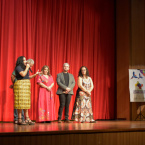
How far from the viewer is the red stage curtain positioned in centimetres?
731

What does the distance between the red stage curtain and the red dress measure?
1128mm

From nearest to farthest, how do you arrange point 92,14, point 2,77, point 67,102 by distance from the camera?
point 67,102
point 2,77
point 92,14

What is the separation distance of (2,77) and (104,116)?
3.10 metres

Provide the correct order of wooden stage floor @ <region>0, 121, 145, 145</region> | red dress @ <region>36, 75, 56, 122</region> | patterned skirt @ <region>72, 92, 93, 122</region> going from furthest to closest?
patterned skirt @ <region>72, 92, 93, 122</region> → red dress @ <region>36, 75, 56, 122</region> → wooden stage floor @ <region>0, 121, 145, 145</region>

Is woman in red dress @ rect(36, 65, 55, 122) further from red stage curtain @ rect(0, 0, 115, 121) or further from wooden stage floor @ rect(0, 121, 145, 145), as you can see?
wooden stage floor @ rect(0, 121, 145, 145)

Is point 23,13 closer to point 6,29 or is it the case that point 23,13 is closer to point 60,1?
point 6,29

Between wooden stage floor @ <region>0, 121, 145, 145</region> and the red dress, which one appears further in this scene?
the red dress

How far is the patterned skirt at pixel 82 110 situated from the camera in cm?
652

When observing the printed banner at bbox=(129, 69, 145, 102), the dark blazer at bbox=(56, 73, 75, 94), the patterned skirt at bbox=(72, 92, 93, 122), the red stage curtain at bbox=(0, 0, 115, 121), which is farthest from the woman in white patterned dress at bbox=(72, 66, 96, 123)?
the printed banner at bbox=(129, 69, 145, 102)

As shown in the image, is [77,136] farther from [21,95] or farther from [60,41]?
[60,41]

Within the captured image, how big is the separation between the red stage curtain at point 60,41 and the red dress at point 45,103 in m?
1.13

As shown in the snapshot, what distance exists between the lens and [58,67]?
7.84m

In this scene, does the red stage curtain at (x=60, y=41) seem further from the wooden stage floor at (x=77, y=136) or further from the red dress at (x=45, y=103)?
the wooden stage floor at (x=77, y=136)

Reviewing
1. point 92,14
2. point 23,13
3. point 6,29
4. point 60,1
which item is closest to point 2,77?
point 6,29
